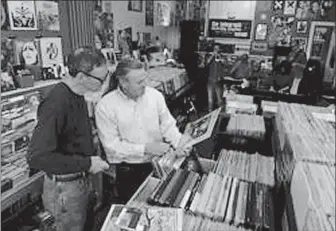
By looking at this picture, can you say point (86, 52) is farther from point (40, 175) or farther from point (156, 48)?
point (156, 48)

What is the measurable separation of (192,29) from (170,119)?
12.2 feet

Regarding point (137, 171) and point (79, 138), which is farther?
point (137, 171)

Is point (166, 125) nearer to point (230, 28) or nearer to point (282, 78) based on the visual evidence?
point (282, 78)

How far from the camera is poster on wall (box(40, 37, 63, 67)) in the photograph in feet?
7.54

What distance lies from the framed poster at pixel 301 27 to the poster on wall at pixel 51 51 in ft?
9.91

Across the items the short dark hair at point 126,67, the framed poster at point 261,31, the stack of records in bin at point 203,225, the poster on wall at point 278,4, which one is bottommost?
the stack of records in bin at point 203,225

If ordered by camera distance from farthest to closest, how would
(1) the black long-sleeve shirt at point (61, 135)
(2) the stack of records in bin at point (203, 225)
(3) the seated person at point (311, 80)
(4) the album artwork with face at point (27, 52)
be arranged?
(3) the seated person at point (311, 80)
(4) the album artwork with face at point (27, 52)
(1) the black long-sleeve shirt at point (61, 135)
(2) the stack of records in bin at point (203, 225)

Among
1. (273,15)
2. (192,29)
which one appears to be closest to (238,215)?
(273,15)

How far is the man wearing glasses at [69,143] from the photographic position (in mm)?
1330

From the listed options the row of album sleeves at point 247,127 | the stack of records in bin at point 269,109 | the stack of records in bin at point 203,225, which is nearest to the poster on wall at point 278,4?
the stack of records in bin at point 269,109

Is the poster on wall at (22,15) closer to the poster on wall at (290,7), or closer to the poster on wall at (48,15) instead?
the poster on wall at (48,15)

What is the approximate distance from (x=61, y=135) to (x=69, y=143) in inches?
2.5

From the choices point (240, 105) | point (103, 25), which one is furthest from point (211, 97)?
point (103, 25)

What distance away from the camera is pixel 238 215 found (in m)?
0.85
